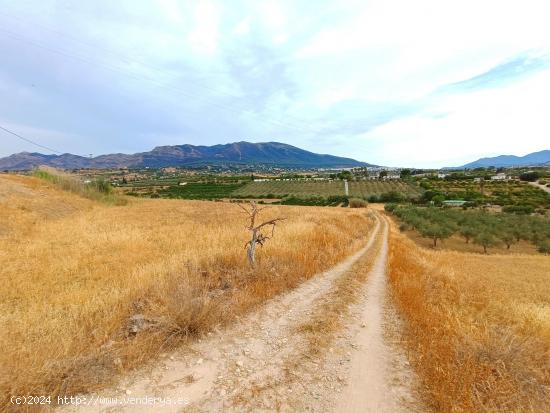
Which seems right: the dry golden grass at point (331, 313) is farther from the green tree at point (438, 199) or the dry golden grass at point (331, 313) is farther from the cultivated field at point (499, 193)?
the cultivated field at point (499, 193)

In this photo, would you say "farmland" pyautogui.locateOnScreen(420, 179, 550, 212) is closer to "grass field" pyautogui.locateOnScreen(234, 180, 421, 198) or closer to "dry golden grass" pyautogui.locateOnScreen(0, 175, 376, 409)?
"grass field" pyautogui.locateOnScreen(234, 180, 421, 198)

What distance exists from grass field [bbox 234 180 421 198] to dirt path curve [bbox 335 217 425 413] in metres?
112

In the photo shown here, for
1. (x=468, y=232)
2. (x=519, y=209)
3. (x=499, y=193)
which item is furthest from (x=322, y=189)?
(x=468, y=232)

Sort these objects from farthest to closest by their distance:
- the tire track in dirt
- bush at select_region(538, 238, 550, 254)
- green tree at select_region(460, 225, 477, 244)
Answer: green tree at select_region(460, 225, 477, 244) → bush at select_region(538, 238, 550, 254) → the tire track in dirt

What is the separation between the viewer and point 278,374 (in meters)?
5.09

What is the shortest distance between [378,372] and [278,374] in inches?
65.7

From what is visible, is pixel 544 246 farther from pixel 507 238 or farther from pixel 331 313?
pixel 331 313

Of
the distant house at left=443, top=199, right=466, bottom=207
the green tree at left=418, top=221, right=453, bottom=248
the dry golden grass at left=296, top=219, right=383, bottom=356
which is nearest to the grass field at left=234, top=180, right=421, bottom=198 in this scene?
the distant house at left=443, top=199, right=466, bottom=207

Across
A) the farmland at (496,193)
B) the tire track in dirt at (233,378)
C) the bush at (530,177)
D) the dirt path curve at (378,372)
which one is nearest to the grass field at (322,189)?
the farmland at (496,193)

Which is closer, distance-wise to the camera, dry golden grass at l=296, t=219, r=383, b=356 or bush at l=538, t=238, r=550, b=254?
dry golden grass at l=296, t=219, r=383, b=356

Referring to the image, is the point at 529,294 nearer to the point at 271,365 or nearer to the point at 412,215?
the point at 271,365

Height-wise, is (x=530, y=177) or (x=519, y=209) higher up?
(x=530, y=177)

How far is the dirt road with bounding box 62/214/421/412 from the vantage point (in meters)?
4.37

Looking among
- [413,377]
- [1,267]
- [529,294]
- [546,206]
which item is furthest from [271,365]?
[546,206]
